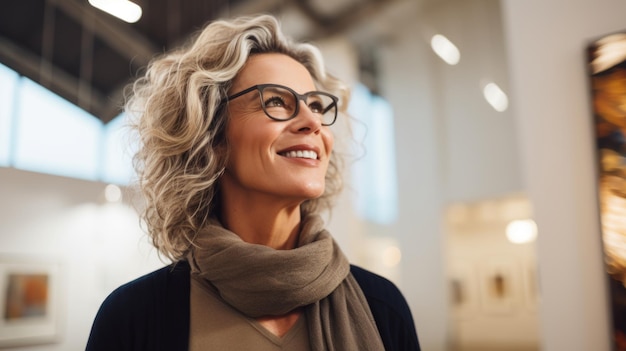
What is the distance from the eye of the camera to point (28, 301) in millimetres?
1562

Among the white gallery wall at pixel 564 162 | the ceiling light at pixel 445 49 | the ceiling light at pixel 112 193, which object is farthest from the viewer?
the ceiling light at pixel 445 49

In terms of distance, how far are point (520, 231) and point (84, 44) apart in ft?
18.7

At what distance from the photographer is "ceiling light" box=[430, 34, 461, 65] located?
6.90 metres

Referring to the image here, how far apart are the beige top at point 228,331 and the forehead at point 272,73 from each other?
2.11ft

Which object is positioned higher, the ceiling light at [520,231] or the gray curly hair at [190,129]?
the gray curly hair at [190,129]

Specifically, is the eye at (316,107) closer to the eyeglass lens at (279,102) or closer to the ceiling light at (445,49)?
the eyeglass lens at (279,102)

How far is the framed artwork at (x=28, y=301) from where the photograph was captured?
1.47 metres

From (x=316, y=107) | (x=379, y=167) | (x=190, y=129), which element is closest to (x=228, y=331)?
(x=190, y=129)

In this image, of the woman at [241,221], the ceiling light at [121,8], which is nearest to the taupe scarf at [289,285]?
the woman at [241,221]

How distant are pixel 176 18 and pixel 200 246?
2.27 metres

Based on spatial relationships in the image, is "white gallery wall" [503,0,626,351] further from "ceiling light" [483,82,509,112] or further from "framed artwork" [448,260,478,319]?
"framed artwork" [448,260,478,319]

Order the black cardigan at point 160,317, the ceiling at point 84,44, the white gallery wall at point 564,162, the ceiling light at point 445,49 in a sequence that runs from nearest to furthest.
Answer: the black cardigan at point 160,317 < the ceiling at point 84,44 < the white gallery wall at point 564,162 < the ceiling light at point 445,49

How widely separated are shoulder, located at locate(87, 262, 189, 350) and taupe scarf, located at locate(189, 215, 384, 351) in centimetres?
10

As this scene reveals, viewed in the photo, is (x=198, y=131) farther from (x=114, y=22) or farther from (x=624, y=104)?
(x=624, y=104)
